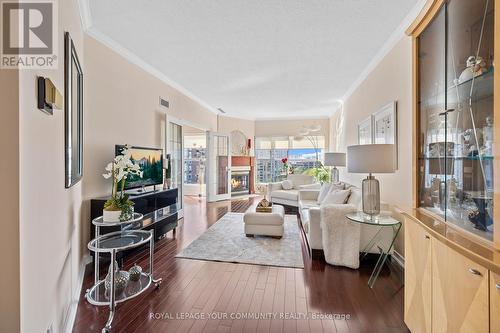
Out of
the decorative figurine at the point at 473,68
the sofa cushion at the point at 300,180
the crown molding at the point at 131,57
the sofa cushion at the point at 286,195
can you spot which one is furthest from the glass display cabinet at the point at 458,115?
the sofa cushion at the point at 300,180

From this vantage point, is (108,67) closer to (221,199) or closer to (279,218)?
(279,218)

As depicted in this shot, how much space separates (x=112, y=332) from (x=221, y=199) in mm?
5703

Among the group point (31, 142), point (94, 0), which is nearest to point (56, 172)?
point (31, 142)

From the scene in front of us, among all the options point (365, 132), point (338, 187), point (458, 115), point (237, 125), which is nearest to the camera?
point (458, 115)

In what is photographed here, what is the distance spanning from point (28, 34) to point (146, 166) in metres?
2.63

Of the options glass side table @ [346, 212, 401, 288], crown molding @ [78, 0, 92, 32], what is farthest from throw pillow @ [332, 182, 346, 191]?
crown molding @ [78, 0, 92, 32]

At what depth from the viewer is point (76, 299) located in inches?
82.9

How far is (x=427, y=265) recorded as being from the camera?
4.66ft

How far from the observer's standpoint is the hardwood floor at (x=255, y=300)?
73.4 inches

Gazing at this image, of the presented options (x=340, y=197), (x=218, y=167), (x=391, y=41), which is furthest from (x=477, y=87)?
(x=218, y=167)

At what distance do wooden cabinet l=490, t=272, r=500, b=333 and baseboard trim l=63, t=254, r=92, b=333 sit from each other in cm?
245

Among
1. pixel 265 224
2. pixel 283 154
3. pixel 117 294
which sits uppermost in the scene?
pixel 283 154

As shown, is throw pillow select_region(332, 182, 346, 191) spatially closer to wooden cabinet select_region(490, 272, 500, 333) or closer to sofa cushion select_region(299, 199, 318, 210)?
sofa cushion select_region(299, 199, 318, 210)

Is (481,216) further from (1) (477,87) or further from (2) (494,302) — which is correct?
(1) (477,87)
